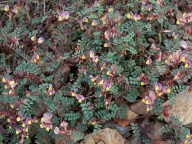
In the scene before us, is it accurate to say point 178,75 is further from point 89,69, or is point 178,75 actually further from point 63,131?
point 63,131

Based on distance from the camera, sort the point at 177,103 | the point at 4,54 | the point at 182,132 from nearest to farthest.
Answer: the point at 182,132 → the point at 177,103 → the point at 4,54

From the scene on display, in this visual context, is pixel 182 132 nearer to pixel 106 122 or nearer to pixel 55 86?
pixel 106 122

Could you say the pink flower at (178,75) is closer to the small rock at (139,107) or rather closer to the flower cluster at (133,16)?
the small rock at (139,107)

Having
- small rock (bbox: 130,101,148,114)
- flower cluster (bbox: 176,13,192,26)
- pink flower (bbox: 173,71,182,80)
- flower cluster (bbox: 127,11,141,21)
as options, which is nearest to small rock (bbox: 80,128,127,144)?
small rock (bbox: 130,101,148,114)

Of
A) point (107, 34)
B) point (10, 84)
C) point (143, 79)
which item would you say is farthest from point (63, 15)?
point (143, 79)

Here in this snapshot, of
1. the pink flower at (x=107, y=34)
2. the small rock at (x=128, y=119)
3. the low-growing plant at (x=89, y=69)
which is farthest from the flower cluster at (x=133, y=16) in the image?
the small rock at (x=128, y=119)

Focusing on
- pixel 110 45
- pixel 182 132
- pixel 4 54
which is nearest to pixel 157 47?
pixel 110 45
